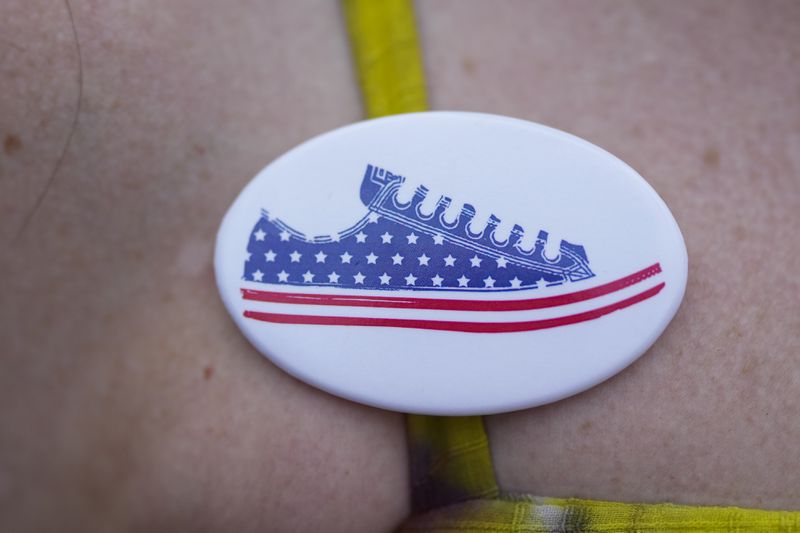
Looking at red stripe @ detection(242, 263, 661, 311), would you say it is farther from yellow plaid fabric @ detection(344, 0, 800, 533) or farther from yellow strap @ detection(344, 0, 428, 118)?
yellow strap @ detection(344, 0, 428, 118)

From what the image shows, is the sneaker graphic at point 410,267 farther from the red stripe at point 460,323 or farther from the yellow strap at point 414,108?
the yellow strap at point 414,108

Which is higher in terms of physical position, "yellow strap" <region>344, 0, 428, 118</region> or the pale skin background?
"yellow strap" <region>344, 0, 428, 118</region>

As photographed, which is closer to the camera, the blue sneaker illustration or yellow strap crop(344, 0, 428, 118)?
the blue sneaker illustration

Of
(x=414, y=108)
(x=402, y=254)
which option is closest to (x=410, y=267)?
(x=402, y=254)

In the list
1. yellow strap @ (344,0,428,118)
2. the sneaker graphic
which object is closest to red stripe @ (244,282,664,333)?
the sneaker graphic

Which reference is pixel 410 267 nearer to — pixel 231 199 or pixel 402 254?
pixel 402 254

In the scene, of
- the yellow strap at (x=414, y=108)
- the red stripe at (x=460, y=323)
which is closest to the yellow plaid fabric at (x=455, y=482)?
the yellow strap at (x=414, y=108)
